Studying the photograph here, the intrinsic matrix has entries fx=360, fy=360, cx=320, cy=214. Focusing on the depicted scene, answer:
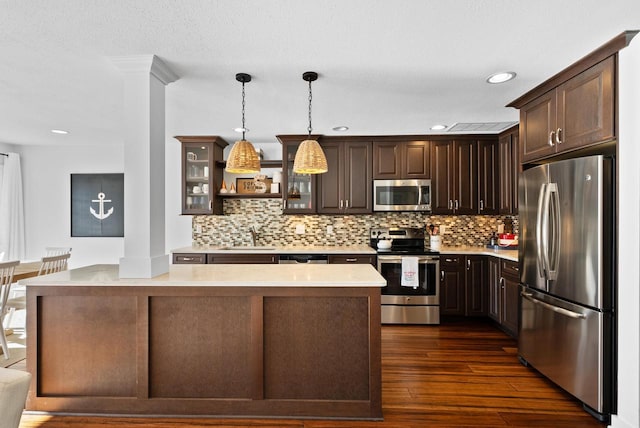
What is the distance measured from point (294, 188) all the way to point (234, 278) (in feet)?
8.38

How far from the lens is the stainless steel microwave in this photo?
4.54 meters

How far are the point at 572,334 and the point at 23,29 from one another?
3736 mm

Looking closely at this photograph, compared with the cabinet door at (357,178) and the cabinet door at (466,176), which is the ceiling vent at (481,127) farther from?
the cabinet door at (357,178)

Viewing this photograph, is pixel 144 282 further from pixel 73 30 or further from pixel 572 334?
pixel 572 334

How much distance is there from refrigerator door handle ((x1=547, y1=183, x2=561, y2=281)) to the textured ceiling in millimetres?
862

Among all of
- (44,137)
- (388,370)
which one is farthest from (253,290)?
(44,137)

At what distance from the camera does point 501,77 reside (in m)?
2.64

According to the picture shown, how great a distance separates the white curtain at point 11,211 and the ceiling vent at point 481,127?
587cm

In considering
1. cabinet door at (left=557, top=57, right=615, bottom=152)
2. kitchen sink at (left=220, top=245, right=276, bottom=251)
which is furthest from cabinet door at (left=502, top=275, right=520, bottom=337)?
kitchen sink at (left=220, top=245, right=276, bottom=251)

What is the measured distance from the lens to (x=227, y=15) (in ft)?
5.98

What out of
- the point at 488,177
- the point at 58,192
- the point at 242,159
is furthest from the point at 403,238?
the point at 58,192

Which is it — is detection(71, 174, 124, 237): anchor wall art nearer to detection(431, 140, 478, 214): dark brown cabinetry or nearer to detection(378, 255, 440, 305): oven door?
detection(378, 255, 440, 305): oven door

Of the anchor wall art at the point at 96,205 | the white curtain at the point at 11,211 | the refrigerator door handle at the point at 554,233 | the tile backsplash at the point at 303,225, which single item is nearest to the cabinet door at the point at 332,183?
the tile backsplash at the point at 303,225

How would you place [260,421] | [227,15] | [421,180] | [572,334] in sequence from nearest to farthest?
[227,15] → [260,421] → [572,334] → [421,180]
